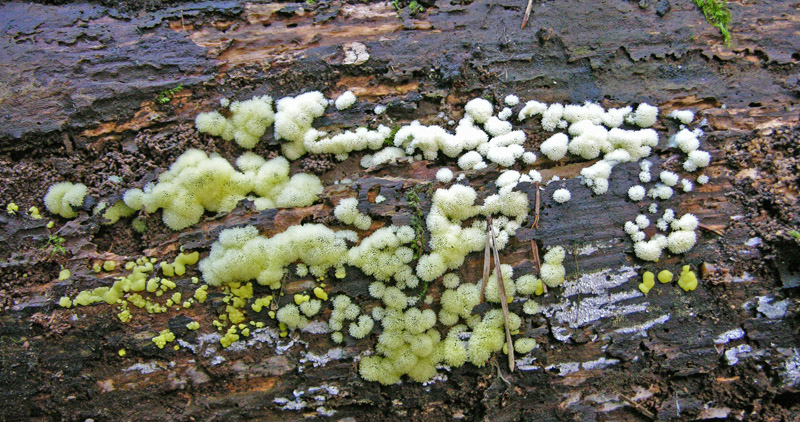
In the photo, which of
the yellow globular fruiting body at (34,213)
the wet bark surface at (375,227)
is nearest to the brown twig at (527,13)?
the wet bark surface at (375,227)

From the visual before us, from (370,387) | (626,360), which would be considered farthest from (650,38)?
(370,387)

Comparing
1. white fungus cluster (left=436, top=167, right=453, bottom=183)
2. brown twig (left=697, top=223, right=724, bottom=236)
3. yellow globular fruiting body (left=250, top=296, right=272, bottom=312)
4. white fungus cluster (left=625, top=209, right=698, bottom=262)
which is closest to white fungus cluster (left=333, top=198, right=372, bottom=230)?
white fungus cluster (left=436, top=167, right=453, bottom=183)

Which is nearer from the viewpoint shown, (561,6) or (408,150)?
(408,150)

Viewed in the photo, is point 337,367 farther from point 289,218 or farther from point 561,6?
point 561,6

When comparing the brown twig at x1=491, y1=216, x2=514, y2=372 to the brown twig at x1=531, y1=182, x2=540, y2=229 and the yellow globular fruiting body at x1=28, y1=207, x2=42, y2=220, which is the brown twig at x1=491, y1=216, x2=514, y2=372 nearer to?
the brown twig at x1=531, y1=182, x2=540, y2=229

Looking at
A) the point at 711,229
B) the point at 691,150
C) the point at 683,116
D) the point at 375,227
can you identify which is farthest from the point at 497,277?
the point at 683,116

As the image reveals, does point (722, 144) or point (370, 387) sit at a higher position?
point (722, 144)
